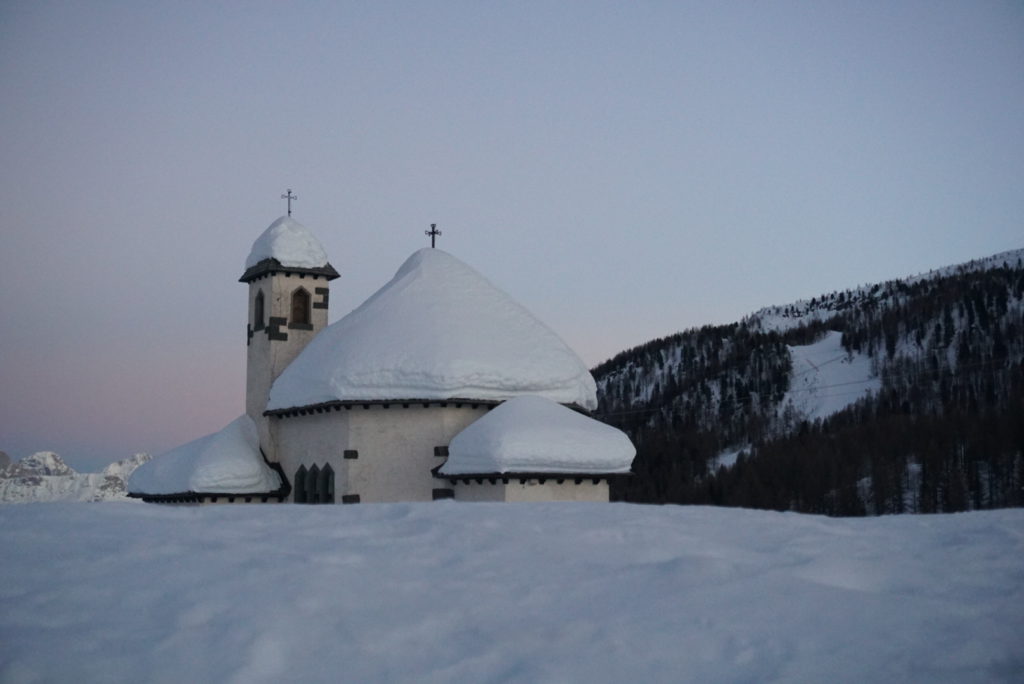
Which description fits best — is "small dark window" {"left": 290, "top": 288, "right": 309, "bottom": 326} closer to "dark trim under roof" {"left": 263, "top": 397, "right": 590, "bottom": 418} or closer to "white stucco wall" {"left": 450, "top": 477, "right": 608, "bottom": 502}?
"dark trim under roof" {"left": 263, "top": 397, "right": 590, "bottom": 418}

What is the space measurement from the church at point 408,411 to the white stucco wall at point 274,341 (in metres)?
0.05

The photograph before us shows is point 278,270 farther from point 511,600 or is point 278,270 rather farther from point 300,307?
point 511,600

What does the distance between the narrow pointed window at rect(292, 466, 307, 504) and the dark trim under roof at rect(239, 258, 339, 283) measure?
273 inches

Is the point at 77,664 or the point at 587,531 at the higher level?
the point at 587,531

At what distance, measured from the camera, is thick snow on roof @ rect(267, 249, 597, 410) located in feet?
85.8

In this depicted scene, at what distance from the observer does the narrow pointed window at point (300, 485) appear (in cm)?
2896

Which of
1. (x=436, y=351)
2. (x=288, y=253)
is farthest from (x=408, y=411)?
(x=288, y=253)

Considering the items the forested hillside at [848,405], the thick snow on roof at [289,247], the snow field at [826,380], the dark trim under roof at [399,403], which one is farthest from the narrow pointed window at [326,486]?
the snow field at [826,380]

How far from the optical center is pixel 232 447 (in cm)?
3030

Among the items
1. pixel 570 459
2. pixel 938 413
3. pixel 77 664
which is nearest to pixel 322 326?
pixel 570 459

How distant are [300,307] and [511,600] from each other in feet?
93.4

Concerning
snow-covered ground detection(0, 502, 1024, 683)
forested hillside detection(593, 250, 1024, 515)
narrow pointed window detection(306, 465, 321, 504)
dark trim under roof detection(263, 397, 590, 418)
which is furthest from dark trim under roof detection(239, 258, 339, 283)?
forested hillside detection(593, 250, 1024, 515)

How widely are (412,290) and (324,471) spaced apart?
5761mm

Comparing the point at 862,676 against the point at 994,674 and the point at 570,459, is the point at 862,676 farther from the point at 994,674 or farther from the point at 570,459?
the point at 570,459
